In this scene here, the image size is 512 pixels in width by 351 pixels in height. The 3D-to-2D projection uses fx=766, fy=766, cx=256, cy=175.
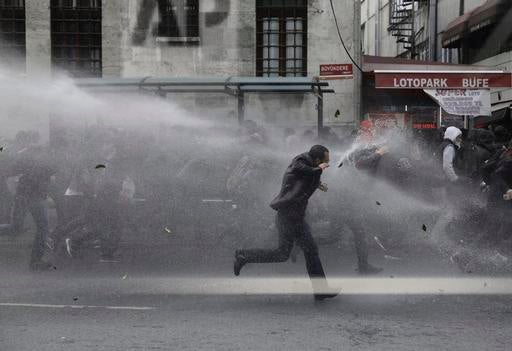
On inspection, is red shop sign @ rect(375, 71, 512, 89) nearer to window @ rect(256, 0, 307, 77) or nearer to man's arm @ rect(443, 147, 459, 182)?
window @ rect(256, 0, 307, 77)

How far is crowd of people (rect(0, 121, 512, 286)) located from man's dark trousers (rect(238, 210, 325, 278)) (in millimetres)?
11

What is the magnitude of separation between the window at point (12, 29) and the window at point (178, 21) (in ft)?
11.1

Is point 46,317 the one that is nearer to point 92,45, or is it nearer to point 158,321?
point 158,321

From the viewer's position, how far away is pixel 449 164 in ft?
34.8

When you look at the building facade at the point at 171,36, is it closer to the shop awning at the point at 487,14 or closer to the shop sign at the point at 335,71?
the shop sign at the point at 335,71

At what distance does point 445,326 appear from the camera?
6.12 meters

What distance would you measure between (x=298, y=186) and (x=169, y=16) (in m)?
12.0

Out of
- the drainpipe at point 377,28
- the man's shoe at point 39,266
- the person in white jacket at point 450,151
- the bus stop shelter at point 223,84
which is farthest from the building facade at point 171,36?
the drainpipe at point 377,28

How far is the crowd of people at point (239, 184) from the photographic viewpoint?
29.1 ft

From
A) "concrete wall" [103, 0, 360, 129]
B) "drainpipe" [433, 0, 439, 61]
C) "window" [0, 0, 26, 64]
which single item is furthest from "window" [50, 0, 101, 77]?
"drainpipe" [433, 0, 439, 61]

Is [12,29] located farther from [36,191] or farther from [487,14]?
[487,14]

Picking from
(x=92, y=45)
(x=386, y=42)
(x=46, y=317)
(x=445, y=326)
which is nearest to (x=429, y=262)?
(x=445, y=326)

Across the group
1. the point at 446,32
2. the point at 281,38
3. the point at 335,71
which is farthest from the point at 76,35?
the point at 446,32

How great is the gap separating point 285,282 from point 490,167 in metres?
2.89
